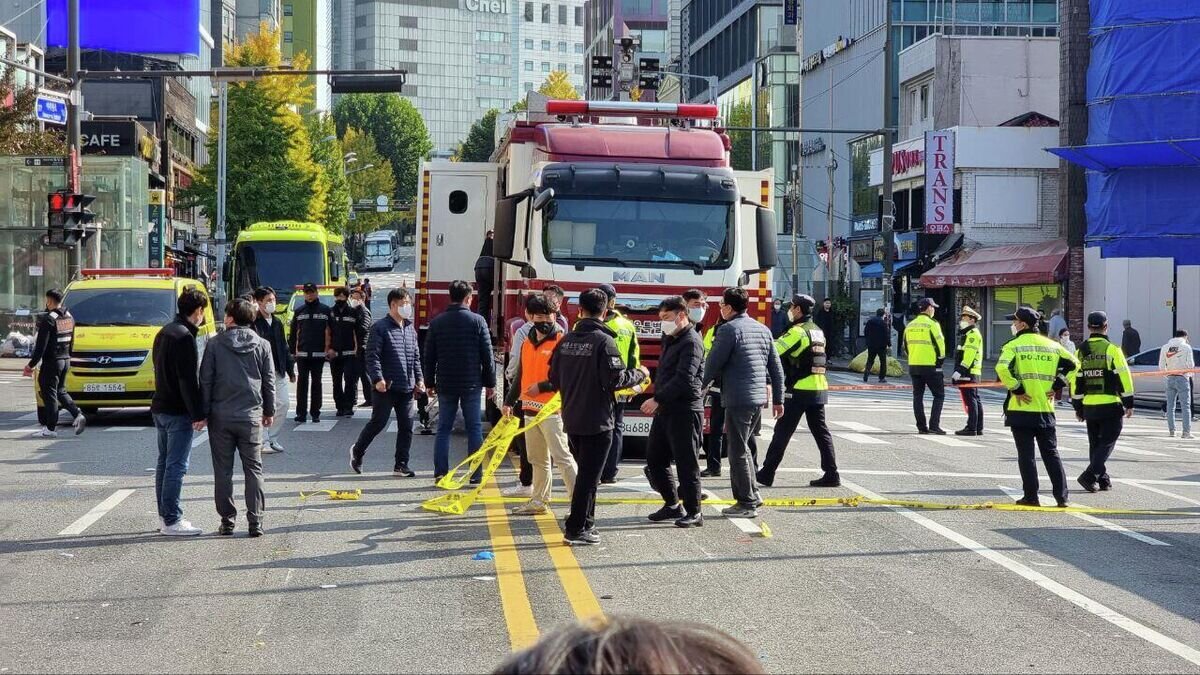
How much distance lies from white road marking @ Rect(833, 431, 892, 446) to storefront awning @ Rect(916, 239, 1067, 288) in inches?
919

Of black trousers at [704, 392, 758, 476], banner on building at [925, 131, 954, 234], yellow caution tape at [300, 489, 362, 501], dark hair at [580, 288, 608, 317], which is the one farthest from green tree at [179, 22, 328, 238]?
dark hair at [580, 288, 608, 317]

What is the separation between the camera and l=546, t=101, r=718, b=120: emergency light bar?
1766 centimetres

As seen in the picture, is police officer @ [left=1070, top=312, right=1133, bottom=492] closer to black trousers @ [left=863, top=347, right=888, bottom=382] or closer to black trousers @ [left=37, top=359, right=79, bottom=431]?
black trousers @ [left=37, top=359, right=79, bottom=431]

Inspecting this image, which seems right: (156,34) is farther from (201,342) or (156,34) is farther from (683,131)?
(683,131)

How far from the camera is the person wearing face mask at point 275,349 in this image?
55.0 ft

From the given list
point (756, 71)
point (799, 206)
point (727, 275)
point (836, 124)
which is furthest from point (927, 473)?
point (756, 71)

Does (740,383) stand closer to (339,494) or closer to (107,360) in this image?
(339,494)

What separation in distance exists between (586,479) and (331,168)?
74565 mm

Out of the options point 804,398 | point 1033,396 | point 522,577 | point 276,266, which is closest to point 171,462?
point 522,577

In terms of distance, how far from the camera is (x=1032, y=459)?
13000mm

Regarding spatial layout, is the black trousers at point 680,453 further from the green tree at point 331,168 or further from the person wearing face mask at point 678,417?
the green tree at point 331,168

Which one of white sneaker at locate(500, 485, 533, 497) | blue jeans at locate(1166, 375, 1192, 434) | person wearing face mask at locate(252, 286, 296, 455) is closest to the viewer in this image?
white sneaker at locate(500, 485, 533, 497)

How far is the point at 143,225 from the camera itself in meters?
40.0

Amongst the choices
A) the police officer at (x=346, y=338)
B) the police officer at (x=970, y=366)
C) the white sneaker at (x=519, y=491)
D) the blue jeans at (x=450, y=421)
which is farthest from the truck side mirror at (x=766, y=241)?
the police officer at (x=346, y=338)
